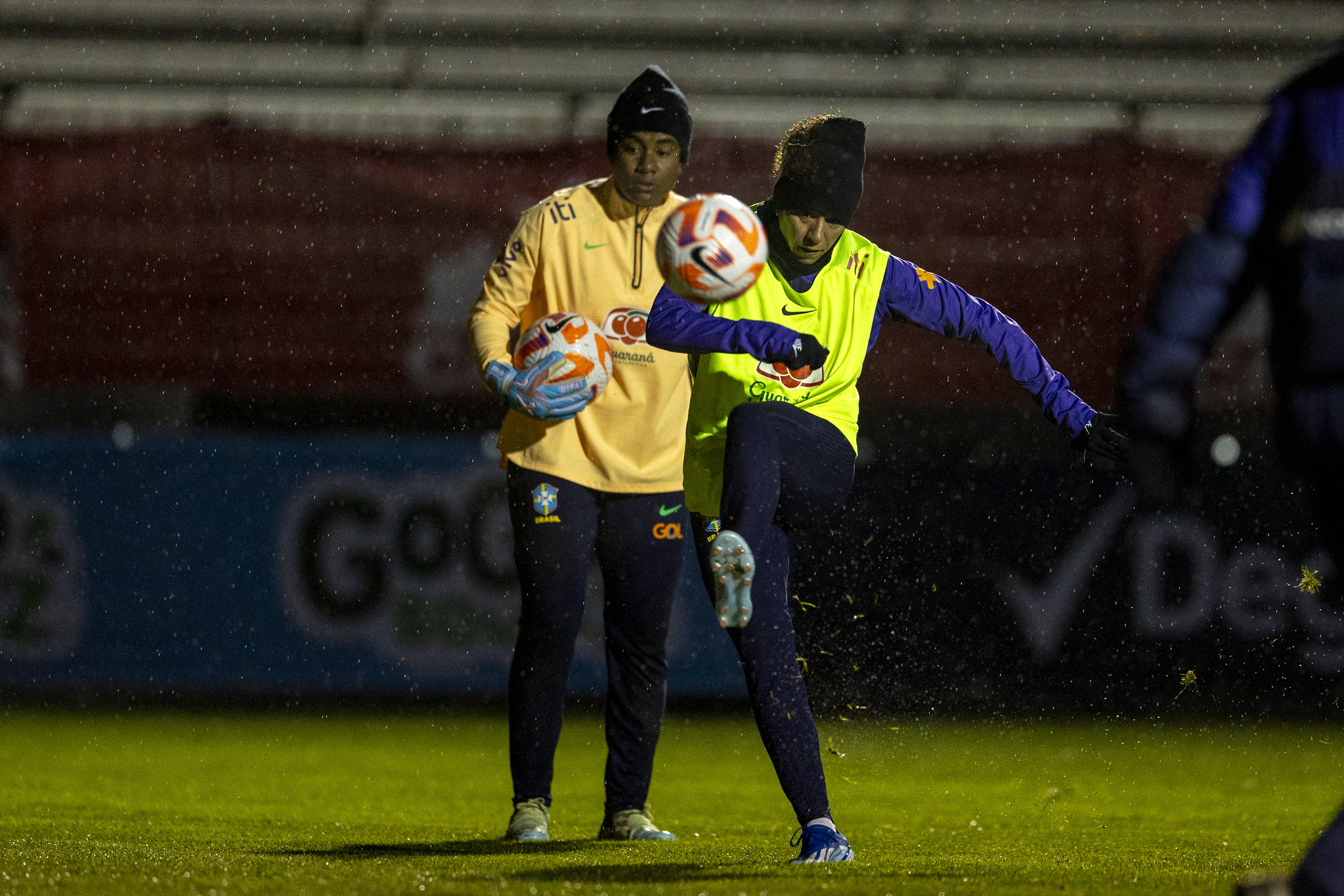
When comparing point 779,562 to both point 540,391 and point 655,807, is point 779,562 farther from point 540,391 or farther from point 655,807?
Result: point 655,807

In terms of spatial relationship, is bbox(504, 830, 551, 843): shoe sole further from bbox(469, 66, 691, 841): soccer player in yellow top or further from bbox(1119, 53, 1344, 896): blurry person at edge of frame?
bbox(1119, 53, 1344, 896): blurry person at edge of frame

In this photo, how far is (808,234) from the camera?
12.5 feet

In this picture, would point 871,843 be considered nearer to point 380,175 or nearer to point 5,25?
point 380,175

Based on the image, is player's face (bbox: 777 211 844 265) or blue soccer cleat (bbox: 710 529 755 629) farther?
player's face (bbox: 777 211 844 265)

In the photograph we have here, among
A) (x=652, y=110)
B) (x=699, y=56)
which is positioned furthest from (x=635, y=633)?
(x=699, y=56)

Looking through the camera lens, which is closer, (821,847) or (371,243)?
(821,847)

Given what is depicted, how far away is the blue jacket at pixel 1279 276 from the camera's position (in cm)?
240

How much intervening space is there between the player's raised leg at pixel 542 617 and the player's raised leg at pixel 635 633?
84mm

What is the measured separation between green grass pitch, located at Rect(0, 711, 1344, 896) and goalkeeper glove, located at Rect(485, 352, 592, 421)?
3.61 feet

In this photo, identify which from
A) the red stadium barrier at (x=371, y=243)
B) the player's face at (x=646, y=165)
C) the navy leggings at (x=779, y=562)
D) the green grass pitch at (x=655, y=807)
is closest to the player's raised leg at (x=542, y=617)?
the green grass pitch at (x=655, y=807)

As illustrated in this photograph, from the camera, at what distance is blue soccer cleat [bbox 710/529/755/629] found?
3.56 metres

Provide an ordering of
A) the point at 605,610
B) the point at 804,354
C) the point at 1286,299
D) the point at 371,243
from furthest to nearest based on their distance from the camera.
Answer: the point at 371,243
the point at 605,610
the point at 804,354
the point at 1286,299

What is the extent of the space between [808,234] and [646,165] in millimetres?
784

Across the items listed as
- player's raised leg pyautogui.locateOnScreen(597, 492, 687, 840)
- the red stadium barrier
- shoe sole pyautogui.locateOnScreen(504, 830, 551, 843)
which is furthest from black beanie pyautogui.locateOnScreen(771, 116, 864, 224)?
the red stadium barrier
